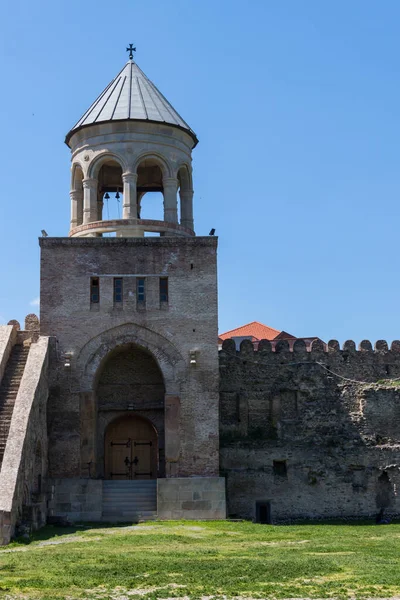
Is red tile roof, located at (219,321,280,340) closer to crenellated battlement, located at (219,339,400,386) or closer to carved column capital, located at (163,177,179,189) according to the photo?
crenellated battlement, located at (219,339,400,386)

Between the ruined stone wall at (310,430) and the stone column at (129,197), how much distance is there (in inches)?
249

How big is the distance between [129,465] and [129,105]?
39.9 ft

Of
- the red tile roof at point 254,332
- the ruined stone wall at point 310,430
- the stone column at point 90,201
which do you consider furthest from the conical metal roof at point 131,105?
the red tile roof at point 254,332

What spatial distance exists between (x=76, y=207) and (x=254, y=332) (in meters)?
20.6

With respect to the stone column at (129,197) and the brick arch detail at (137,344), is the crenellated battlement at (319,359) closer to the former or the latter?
the brick arch detail at (137,344)

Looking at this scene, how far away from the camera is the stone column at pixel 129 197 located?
31938 mm

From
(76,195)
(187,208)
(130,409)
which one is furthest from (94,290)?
(187,208)

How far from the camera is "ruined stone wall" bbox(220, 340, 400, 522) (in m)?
33.9

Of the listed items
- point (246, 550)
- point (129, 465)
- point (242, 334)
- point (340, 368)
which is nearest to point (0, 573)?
point (246, 550)

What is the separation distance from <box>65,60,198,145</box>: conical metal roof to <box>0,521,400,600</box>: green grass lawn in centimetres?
1364

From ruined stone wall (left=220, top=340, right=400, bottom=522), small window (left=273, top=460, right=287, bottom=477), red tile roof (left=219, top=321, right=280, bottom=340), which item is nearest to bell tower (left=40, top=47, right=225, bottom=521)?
ruined stone wall (left=220, top=340, right=400, bottom=522)

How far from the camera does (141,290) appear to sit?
31562mm

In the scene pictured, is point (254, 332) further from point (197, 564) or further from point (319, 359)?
point (197, 564)

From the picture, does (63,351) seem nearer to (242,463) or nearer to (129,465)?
(129,465)
